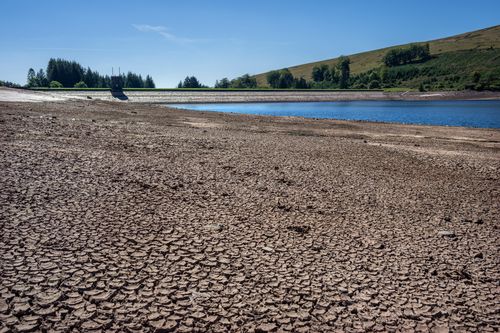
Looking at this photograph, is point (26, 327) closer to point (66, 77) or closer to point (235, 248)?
point (235, 248)

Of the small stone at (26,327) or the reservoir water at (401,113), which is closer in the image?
the small stone at (26,327)

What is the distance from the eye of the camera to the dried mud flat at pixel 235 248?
11.8 feet

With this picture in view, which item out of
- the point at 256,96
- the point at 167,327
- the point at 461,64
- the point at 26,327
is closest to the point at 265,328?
the point at 167,327

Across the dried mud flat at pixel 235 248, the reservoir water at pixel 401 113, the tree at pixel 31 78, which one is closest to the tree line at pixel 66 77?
the tree at pixel 31 78

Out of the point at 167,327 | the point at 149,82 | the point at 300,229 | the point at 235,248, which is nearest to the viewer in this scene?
the point at 167,327

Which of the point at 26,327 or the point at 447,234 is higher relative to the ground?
the point at 26,327

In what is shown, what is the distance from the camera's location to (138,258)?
4.50 meters

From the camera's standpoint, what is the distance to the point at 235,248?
196 inches

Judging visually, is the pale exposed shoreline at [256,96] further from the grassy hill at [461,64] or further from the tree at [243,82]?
the tree at [243,82]

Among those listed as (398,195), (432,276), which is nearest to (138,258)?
(432,276)

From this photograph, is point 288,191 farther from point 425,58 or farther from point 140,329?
point 425,58

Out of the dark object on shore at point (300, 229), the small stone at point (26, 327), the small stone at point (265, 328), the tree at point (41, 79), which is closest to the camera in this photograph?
the small stone at point (26, 327)

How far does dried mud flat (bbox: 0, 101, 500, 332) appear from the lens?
3594 mm

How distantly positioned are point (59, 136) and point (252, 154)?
21.9 feet
